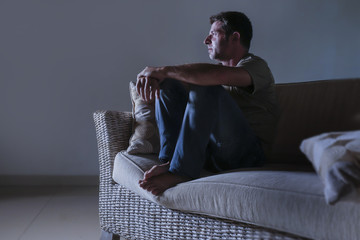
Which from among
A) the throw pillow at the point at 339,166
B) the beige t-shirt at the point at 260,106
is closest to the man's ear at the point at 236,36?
the beige t-shirt at the point at 260,106

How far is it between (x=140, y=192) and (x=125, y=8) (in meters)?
1.61

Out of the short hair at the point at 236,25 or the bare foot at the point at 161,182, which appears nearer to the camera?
the bare foot at the point at 161,182

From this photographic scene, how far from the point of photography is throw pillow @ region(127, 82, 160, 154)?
1.62 m

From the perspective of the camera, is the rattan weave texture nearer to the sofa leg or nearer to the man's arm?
the sofa leg

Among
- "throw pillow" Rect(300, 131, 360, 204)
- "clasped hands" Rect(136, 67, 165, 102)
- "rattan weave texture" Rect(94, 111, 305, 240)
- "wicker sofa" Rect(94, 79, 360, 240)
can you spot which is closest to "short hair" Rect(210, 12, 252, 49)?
"wicker sofa" Rect(94, 79, 360, 240)

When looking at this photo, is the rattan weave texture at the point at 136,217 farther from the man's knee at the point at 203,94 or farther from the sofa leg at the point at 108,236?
the man's knee at the point at 203,94

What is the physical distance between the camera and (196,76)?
1243 mm

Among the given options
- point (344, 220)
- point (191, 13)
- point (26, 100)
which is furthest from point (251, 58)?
Result: point (26, 100)

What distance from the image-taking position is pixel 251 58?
1443 mm

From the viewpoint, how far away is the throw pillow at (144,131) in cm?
162

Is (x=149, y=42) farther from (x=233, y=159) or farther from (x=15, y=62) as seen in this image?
(x=233, y=159)

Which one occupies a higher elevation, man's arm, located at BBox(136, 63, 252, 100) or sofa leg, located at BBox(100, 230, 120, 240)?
man's arm, located at BBox(136, 63, 252, 100)

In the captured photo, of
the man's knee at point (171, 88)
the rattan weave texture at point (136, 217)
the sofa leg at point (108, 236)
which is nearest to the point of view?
the rattan weave texture at point (136, 217)

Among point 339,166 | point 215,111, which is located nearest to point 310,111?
point 215,111
